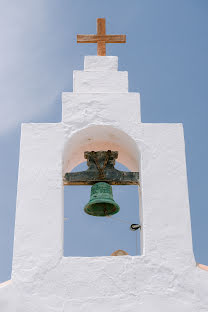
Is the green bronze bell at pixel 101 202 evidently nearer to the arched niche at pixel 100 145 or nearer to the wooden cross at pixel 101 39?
the arched niche at pixel 100 145

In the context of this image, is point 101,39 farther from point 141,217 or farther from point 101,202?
point 141,217

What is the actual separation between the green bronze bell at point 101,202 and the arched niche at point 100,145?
50 centimetres

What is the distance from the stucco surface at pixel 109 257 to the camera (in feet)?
20.2

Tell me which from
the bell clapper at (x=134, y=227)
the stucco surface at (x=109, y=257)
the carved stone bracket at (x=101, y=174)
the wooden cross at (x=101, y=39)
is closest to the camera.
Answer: the stucco surface at (x=109, y=257)

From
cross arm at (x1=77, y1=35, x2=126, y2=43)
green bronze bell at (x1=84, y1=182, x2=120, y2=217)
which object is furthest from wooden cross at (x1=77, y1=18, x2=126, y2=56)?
green bronze bell at (x1=84, y1=182, x2=120, y2=217)

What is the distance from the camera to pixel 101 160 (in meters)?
7.31

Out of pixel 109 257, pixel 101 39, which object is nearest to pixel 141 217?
pixel 109 257

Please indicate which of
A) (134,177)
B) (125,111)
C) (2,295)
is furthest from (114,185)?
(2,295)

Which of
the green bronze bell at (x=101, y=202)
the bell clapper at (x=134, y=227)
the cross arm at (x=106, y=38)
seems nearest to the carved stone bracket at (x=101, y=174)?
the green bronze bell at (x=101, y=202)

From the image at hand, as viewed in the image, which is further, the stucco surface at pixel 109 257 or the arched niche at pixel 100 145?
the arched niche at pixel 100 145

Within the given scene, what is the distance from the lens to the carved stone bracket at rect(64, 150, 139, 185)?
709cm

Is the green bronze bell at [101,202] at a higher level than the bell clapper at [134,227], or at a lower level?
higher

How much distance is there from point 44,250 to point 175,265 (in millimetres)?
1379

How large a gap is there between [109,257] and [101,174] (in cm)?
120
